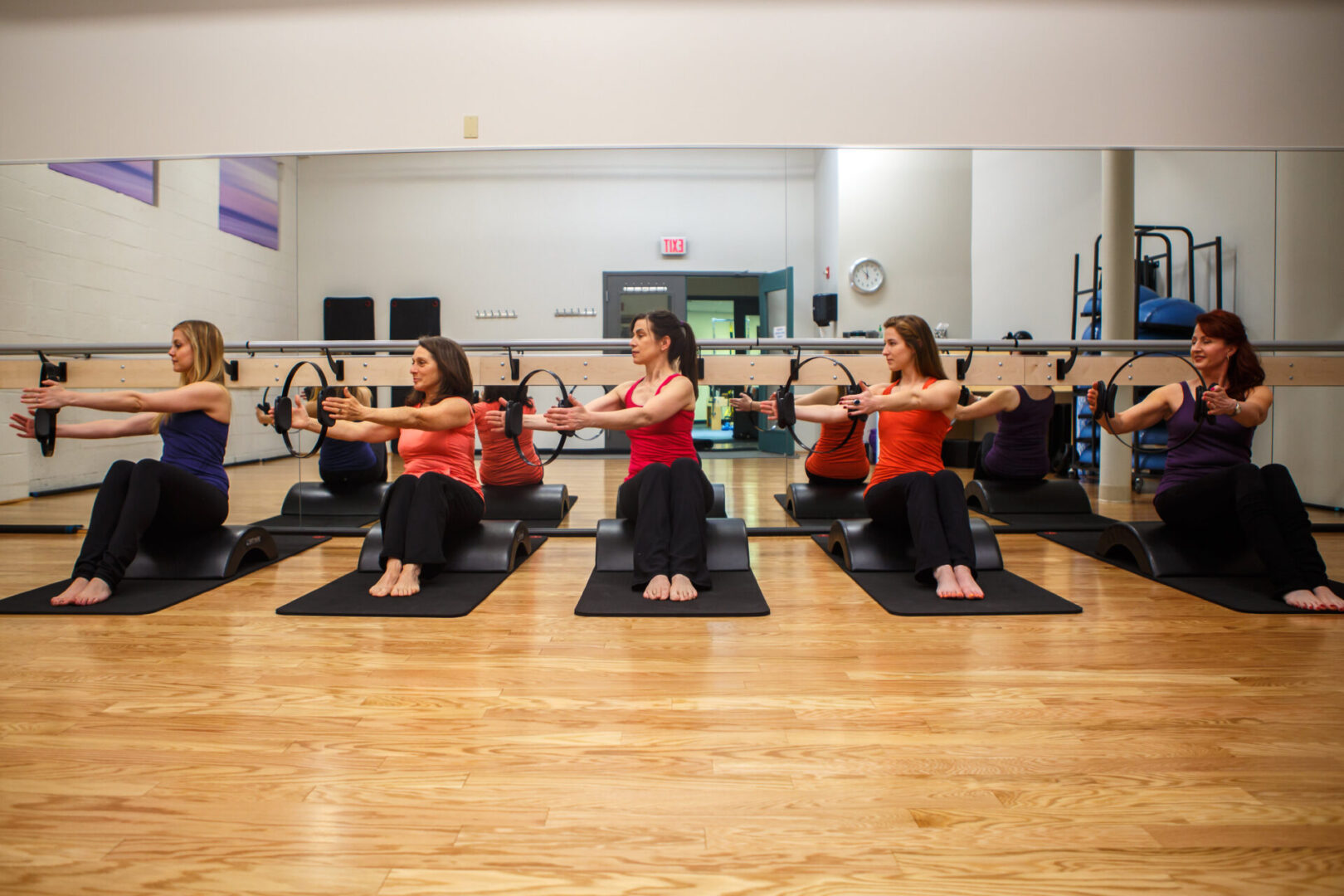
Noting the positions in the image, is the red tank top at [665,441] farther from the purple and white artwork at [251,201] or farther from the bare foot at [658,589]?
the purple and white artwork at [251,201]

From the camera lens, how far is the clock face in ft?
14.8

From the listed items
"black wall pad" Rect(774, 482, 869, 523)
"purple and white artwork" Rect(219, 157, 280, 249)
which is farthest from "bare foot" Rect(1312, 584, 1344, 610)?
"purple and white artwork" Rect(219, 157, 280, 249)

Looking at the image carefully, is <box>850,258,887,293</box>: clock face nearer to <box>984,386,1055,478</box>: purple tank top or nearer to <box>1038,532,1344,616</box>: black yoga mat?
<box>984,386,1055,478</box>: purple tank top

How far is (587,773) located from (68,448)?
4.50 m

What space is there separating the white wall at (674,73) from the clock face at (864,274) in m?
0.84

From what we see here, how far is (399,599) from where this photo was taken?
101 inches

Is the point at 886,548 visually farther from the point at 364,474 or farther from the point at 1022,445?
the point at 364,474

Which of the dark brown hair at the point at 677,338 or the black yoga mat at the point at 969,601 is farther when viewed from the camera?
the dark brown hair at the point at 677,338

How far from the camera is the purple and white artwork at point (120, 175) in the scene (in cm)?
406

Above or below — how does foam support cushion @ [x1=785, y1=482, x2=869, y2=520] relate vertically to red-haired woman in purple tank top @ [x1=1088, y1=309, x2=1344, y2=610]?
below

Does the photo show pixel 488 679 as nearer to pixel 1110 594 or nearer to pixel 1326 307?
pixel 1110 594

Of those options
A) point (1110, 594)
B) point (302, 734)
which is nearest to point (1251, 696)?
point (1110, 594)

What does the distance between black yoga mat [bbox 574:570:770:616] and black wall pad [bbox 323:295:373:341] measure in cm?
221

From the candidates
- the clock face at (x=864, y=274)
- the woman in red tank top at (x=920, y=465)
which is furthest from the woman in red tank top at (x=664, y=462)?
the clock face at (x=864, y=274)
